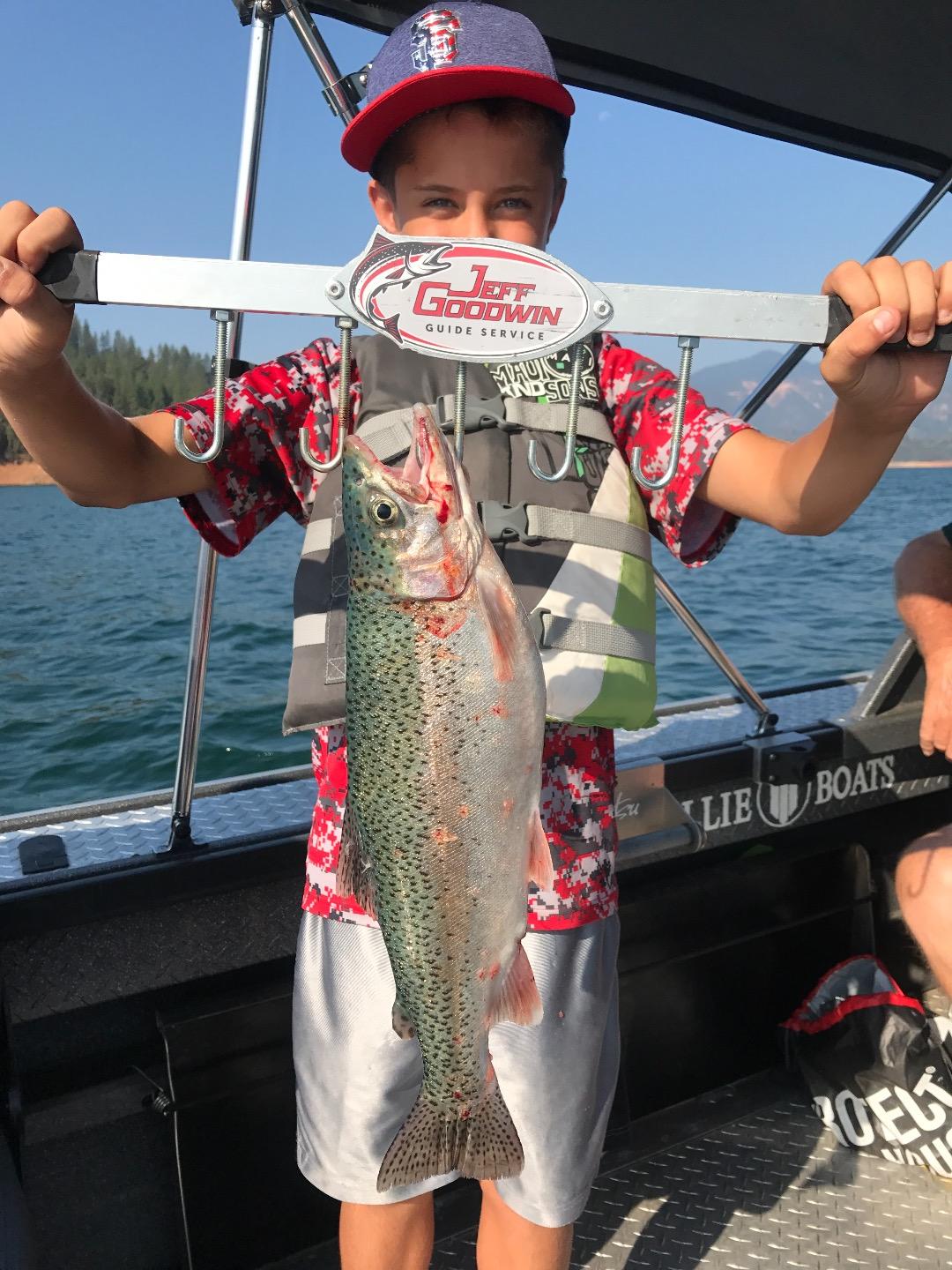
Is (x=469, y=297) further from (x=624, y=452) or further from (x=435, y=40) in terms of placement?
(x=624, y=452)

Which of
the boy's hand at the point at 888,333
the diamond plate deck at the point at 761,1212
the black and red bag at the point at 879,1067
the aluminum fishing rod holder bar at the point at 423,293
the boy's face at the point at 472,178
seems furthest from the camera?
the black and red bag at the point at 879,1067

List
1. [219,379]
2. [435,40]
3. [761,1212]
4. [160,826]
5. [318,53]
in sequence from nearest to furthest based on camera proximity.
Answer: [219,379], [435,40], [318,53], [160,826], [761,1212]

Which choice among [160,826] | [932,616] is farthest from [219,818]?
[932,616]

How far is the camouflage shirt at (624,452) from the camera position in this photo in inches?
77.5

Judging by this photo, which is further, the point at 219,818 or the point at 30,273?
the point at 219,818

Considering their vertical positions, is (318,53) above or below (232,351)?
above

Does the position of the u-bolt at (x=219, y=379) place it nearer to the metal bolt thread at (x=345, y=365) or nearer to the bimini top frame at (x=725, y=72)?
the metal bolt thread at (x=345, y=365)

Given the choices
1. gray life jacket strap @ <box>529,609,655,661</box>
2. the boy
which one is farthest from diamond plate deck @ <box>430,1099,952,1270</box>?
gray life jacket strap @ <box>529,609,655,661</box>

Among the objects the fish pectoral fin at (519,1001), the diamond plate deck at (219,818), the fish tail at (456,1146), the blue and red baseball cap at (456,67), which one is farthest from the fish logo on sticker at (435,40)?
the diamond plate deck at (219,818)

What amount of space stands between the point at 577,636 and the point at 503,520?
10.0 inches

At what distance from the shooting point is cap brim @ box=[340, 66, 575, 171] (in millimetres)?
1688

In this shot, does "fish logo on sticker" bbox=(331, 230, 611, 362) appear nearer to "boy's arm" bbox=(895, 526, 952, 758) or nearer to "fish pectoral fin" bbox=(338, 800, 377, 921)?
"fish pectoral fin" bbox=(338, 800, 377, 921)

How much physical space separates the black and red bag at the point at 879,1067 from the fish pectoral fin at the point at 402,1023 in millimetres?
2187

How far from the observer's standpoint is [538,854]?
1577 millimetres
